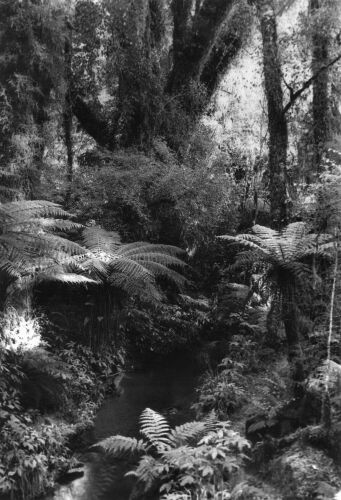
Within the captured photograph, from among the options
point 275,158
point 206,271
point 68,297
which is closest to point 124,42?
point 275,158

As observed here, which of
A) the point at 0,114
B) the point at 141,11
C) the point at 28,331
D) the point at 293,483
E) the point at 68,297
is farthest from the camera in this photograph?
the point at 141,11

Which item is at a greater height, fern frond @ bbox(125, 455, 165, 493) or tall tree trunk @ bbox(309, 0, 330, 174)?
tall tree trunk @ bbox(309, 0, 330, 174)

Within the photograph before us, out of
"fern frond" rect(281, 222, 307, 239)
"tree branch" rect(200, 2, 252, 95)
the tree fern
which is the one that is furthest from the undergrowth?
"tree branch" rect(200, 2, 252, 95)

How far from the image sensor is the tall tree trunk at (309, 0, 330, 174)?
27.0 ft

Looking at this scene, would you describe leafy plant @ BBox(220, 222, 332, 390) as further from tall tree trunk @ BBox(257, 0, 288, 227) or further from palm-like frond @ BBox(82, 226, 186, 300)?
tall tree trunk @ BBox(257, 0, 288, 227)

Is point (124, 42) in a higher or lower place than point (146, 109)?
higher

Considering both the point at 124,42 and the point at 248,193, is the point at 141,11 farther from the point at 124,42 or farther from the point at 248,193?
the point at 248,193

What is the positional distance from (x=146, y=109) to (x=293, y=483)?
332 inches

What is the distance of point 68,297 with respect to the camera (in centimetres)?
713

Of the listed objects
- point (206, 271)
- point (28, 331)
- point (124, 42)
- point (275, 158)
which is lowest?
point (28, 331)

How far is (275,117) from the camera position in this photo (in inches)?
345

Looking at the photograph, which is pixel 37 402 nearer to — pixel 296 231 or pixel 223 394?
pixel 223 394

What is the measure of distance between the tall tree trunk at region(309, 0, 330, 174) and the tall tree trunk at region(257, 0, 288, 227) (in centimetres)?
55

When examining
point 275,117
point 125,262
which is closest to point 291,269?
point 125,262
